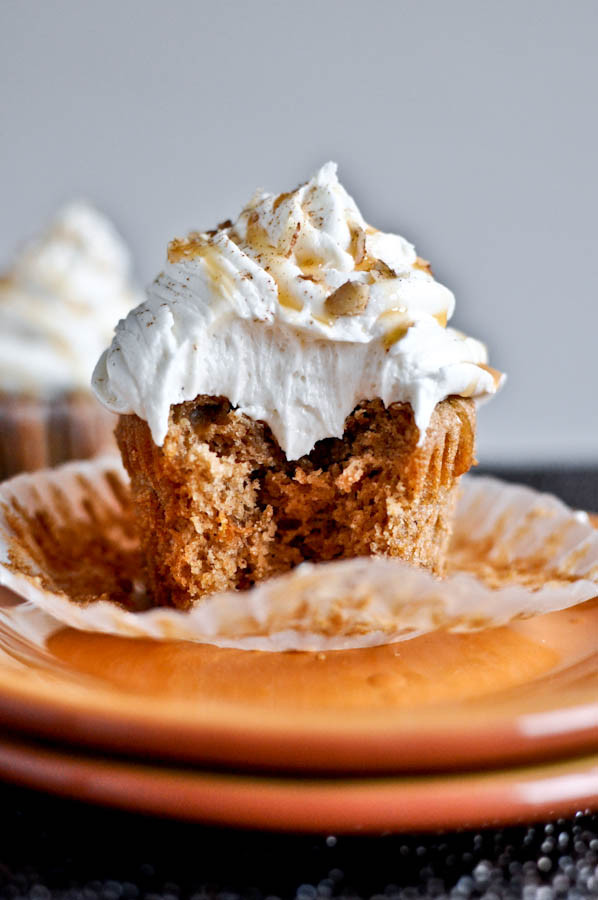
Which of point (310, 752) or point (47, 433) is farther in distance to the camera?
point (47, 433)

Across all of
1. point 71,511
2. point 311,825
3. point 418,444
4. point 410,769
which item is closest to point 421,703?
point 410,769

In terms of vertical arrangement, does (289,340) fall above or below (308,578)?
above

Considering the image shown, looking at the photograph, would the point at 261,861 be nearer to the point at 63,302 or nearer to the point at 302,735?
the point at 302,735

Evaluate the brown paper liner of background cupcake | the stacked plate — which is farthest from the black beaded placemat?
the brown paper liner of background cupcake

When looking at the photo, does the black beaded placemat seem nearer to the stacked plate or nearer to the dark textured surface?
the dark textured surface

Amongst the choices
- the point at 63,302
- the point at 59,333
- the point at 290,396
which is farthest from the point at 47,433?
the point at 290,396

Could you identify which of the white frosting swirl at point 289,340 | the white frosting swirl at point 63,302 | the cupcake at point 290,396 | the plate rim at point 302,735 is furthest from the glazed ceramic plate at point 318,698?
the white frosting swirl at point 63,302

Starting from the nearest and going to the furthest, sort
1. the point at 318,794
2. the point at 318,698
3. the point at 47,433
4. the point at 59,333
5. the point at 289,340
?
1. the point at 318,794
2. the point at 318,698
3. the point at 289,340
4. the point at 47,433
5. the point at 59,333

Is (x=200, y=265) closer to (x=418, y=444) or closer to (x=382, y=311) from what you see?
(x=382, y=311)
